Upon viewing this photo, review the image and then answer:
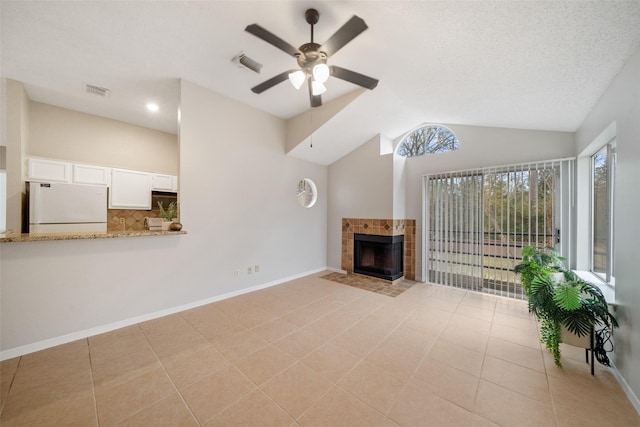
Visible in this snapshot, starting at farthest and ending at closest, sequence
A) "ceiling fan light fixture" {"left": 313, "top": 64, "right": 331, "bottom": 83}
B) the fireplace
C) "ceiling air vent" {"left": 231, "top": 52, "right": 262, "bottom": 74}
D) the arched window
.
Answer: the fireplace → the arched window → "ceiling air vent" {"left": 231, "top": 52, "right": 262, "bottom": 74} → "ceiling fan light fixture" {"left": 313, "top": 64, "right": 331, "bottom": 83}

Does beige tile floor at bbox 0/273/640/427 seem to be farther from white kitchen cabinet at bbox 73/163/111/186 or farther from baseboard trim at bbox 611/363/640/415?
white kitchen cabinet at bbox 73/163/111/186

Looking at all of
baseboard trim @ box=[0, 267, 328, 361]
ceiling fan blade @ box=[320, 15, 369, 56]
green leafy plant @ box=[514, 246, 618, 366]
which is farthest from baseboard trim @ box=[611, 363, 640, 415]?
baseboard trim @ box=[0, 267, 328, 361]

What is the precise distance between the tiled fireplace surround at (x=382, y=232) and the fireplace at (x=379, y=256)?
3.1 inches

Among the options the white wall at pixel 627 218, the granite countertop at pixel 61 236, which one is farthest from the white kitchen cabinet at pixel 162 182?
the white wall at pixel 627 218

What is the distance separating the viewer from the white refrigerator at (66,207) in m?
2.97

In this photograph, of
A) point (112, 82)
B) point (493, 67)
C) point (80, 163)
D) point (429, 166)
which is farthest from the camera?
point (429, 166)

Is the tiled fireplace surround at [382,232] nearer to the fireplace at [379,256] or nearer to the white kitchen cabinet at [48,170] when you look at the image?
the fireplace at [379,256]

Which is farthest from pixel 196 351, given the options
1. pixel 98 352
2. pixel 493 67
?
pixel 493 67

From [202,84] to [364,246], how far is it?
155 inches

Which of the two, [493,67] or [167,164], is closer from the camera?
[493,67]

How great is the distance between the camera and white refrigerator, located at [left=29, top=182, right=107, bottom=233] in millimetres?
2971

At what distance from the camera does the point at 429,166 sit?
173 inches

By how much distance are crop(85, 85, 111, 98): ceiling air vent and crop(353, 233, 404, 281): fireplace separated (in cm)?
459

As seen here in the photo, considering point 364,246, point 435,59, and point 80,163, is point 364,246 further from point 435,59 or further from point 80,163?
point 80,163
